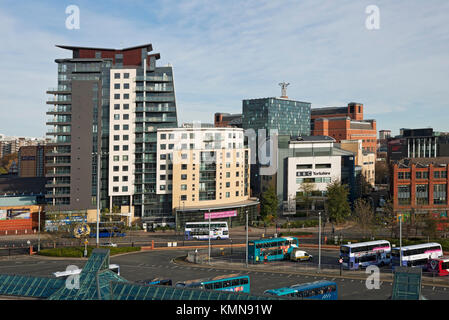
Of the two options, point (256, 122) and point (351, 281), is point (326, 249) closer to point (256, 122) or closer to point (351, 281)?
point (351, 281)

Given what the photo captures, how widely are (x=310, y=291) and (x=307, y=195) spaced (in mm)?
Result: 66014

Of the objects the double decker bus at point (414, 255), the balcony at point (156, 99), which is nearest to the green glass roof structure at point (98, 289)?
the double decker bus at point (414, 255)

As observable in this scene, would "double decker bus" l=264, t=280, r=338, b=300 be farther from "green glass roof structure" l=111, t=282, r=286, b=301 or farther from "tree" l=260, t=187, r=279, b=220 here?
"tree" l=260, t=187, r=279, b=220

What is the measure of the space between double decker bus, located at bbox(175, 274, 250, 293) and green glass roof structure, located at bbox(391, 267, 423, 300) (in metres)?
19.9

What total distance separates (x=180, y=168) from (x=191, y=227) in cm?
1560

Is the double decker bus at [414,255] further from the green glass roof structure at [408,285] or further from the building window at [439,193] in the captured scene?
the building window at [439,193]

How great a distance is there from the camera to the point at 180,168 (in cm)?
8944

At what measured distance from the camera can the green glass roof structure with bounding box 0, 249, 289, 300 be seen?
866 inches

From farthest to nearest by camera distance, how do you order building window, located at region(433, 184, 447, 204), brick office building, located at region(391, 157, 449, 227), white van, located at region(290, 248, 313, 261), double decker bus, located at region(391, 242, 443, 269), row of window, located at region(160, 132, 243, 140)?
building window, located at region(433, 184, 447, 204) → brick office building, located at region(391, 157, 449, 227) → row of window, located at region(160, 132, 243, 140) → white van, located at region(290, 248, 313, 261) → double decker bus, located at region(391, 242, 443, 269)

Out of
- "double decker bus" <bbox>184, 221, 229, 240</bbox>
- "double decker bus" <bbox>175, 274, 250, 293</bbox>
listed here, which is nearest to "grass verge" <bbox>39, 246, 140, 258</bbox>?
"double decker bus" <bbox>184, 221, 229, 240</bbox>

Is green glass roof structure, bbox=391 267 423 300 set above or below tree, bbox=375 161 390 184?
below

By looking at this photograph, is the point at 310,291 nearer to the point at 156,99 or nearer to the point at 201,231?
the point at 201,231
